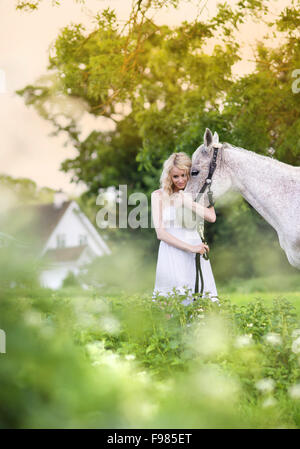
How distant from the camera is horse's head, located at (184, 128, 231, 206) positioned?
5.66 meters

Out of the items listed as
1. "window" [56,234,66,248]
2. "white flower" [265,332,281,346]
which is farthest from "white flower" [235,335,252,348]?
"window" [56,234,66,248]

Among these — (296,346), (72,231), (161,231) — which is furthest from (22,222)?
(72,231)

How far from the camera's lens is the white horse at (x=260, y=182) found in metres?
5.42

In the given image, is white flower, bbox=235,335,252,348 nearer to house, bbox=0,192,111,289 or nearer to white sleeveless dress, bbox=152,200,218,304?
white sleeveless dress, bbox=152,200,218,304

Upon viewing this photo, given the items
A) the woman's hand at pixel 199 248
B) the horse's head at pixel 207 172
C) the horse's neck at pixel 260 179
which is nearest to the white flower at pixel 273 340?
the woman's hand at pixel 199 248

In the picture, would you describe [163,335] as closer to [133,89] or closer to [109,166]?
[133,89]

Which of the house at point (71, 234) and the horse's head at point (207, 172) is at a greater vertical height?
the house at point (71, 234)

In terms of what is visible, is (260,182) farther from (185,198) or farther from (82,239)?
(82,239)

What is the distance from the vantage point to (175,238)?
5.60m

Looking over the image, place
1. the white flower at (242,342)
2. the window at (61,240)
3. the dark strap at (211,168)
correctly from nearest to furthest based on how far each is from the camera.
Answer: the white flower at (242,342)
the dark strap at (211,168)
the window at (61,240)

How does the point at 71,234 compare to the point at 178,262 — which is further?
the point at 71,234

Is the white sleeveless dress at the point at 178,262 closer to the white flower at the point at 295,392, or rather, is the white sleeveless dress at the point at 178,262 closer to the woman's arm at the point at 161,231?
the woman's arm at the point at 161,231

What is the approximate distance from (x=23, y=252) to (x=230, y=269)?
2338cm

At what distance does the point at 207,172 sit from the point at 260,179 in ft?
2.00
